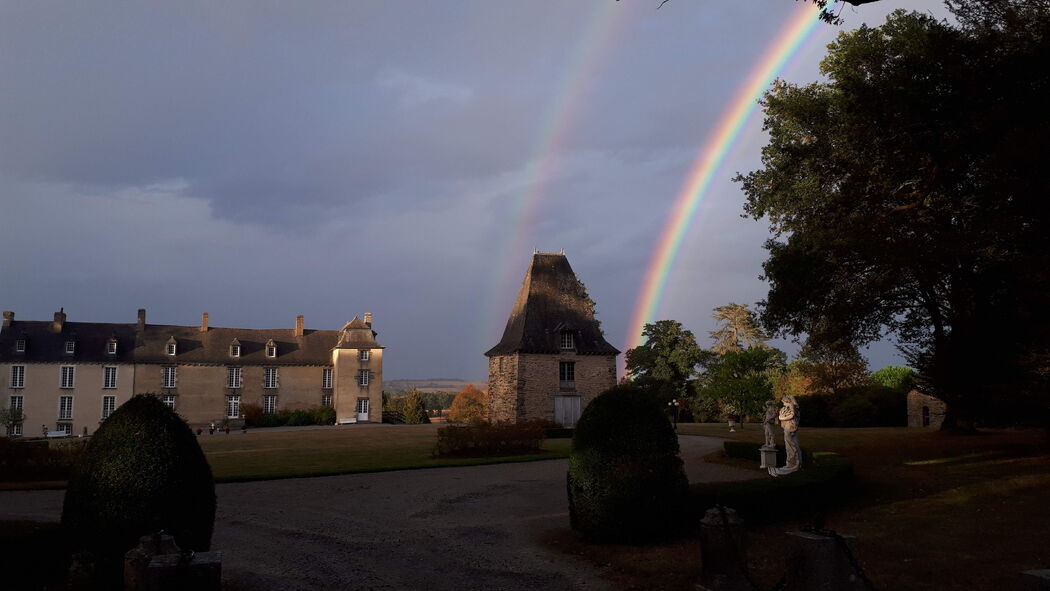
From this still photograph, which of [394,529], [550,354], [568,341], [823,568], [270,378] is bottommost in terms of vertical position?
[394,529]

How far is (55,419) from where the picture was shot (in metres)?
54.2

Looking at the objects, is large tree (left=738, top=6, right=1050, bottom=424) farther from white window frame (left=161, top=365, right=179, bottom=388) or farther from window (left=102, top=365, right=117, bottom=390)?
window (left=102, top=365, right=117, bottom=390)

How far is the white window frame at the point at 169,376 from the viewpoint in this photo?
191 feet

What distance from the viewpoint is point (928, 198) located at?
2341 cm

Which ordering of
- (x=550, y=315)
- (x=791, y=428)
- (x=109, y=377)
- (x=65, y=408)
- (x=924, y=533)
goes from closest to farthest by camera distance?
1. (x=924, y=533)
2. (x=791, y=428)
3. (x=550, y=315)
4. (x=65, y=408)
5. (x=109, y=377)

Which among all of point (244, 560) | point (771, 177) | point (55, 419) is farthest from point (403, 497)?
point (55, 419)

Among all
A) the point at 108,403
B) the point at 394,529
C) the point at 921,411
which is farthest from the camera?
the point at 108,403

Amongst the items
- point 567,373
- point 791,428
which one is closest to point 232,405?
point 567,373

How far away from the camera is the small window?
197 feet

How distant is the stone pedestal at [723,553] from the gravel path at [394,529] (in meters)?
1.46

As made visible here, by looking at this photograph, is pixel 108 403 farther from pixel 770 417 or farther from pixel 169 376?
pixel 770 417

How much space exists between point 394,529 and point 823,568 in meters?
7.90

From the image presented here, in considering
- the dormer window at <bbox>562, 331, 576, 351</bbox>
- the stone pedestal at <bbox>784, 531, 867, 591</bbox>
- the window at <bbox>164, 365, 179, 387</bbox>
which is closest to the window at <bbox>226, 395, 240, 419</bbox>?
the window at <bbox>164, 365, 179, 387</bbox>

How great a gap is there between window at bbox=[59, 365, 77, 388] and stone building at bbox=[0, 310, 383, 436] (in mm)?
78
